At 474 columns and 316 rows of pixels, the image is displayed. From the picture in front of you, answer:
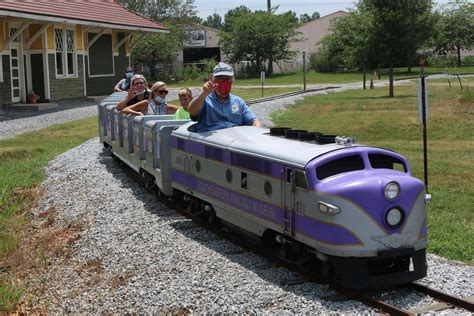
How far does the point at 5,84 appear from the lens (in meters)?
28.2

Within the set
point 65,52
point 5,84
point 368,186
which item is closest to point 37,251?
point 368,186

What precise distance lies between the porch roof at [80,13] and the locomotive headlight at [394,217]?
21.2 metres

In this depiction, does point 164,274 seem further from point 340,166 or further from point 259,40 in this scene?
point 259,40

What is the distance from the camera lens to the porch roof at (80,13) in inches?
1042

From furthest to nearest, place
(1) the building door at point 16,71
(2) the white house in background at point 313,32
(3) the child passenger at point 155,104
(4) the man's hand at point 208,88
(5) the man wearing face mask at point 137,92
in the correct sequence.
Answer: (2) the white house in background at point 313,32, (1) the building door at point 16,71, (5) the man wearing face mask at point 137,92, (3) the child passenger at point 155,104, (4) the man's hand at point 208,88

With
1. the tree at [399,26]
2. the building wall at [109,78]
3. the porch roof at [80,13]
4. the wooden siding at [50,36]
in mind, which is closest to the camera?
the porch roof at [80,13]

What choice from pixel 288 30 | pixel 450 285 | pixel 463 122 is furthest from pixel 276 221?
pixel 288 30

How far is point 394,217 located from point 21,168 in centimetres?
1115

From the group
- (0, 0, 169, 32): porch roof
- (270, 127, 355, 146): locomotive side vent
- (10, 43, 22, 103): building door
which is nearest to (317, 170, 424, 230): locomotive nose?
(270, 127, 355, 146): locomotive side vent

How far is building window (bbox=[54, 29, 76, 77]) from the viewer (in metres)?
32.5

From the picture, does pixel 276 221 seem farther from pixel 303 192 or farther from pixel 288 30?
pixel 288 30

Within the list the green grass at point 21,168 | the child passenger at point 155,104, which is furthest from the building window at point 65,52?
the child passenger at point 155,104

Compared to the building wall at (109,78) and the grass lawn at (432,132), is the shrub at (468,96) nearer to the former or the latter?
the grass lawn at (432,132)

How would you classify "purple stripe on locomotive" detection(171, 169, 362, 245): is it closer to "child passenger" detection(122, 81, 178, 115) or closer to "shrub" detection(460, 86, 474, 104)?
"child passenger" detection(122, 81, 178, 115)
